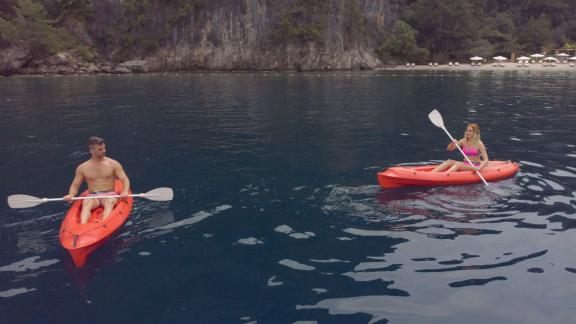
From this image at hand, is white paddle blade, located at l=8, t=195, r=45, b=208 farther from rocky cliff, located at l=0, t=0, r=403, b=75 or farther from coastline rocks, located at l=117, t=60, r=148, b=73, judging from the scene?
rocky cliff, located at l=0, t=0, r=403, b=75

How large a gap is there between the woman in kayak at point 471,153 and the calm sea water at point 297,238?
0.68 m

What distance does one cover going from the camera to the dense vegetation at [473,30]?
227ft

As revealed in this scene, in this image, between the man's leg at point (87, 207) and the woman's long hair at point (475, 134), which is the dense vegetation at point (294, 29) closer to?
the man's leg at point (87, 207)

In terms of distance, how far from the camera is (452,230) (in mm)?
7023

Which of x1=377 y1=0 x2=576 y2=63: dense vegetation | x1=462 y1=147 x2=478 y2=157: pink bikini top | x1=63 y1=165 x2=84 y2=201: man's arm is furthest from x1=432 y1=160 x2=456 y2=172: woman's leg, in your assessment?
x1=377 y1=0 x2=576 y2=63: dense vegetation

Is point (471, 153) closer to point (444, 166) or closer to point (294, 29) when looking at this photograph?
point (444, 166)

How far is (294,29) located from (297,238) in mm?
60911

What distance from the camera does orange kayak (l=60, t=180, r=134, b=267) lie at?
6.04 m

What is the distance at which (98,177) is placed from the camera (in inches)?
291

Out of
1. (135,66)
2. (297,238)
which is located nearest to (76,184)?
(297,238)

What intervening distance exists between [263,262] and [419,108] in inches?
693

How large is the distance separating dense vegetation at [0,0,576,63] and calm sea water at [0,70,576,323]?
52.2 meters

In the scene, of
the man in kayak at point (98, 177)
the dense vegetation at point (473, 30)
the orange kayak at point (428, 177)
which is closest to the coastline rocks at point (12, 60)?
the dense vegetation at point (473, 30)

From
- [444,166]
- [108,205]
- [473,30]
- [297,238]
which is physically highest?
[473,30]
